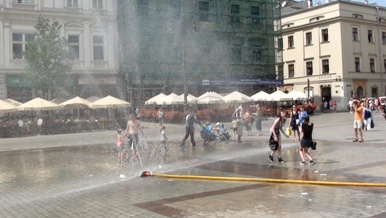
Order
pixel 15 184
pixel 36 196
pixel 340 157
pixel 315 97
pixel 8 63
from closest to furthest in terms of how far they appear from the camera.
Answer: pixel 36 196 < pixel 15 184 < pixel 340 157 < pixel 8 63 < pixel 315 97

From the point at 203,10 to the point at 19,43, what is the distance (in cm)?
1446

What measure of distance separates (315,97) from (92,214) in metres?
51.6

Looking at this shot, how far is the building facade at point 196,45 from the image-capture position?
22438 mm

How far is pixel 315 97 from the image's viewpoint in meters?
55.0

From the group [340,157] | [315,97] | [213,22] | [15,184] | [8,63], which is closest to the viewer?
[15,184]

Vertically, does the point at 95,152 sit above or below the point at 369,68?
below

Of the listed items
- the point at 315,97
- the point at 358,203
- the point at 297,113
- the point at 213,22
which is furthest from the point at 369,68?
the point at 358,203

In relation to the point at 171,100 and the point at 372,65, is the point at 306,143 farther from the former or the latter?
the point at 372,65

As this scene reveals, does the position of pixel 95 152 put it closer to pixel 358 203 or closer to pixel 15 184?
pixel 15 184

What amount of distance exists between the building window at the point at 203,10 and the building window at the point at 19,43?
13620mm

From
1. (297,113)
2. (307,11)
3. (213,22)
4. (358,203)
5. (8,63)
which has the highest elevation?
(307,11)

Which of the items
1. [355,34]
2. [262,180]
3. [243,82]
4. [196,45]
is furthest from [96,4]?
[355,34]

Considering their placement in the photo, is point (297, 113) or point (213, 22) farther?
point (213, 22)

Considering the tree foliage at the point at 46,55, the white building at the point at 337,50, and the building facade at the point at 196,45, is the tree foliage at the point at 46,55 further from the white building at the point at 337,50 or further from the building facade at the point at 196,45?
the white building at the point at 337,50
